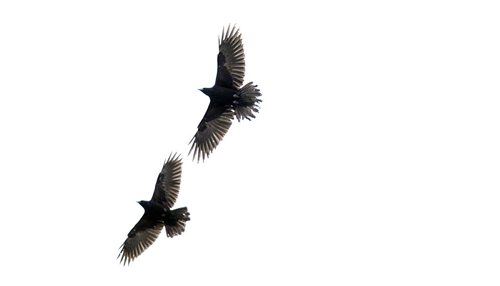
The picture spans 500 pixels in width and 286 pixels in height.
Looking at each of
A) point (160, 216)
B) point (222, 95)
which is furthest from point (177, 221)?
point (222, 95)

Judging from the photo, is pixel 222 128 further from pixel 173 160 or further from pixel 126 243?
pixel 126 243

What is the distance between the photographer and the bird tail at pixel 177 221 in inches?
1014

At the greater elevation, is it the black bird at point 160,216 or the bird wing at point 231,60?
the bird wing at point 231,60

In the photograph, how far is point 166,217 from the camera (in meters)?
26.1

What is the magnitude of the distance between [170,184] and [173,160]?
2.22 ft

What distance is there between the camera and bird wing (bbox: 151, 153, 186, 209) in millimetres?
26516

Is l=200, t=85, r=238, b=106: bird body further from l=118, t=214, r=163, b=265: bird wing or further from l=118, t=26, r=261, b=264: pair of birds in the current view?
l=118, t=214, r=163, b=265: bird wing

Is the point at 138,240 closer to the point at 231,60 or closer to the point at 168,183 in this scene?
the point at 168,183

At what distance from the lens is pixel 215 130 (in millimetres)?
27453

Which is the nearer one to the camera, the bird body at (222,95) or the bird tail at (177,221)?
the bird tail at (177,221)

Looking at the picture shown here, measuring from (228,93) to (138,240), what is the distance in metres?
4.74

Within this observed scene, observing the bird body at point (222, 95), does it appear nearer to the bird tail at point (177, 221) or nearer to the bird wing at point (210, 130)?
the bird wing at point (210, 130)

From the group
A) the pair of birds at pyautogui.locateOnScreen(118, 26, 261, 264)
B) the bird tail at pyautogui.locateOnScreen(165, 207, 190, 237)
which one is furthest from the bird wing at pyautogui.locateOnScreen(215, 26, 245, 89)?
the bird tail at pyautogui.locateOnScreen(165, 207, 190, 237)

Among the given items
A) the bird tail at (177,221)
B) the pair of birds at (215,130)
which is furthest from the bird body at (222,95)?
the bird tail at (177,221)
